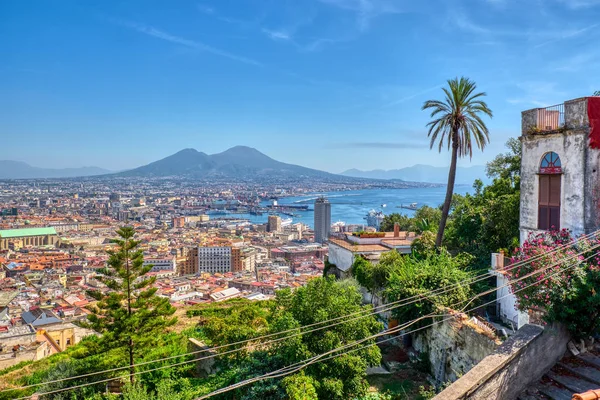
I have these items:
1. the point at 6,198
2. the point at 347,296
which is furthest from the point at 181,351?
the point at 6,198

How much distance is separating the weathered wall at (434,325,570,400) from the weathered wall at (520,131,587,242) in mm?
4490

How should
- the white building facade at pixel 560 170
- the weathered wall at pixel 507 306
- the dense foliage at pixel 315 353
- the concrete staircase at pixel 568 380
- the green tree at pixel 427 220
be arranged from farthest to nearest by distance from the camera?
the green tree at pixel 427 220 → the weathered wall at pixel 507 306 → the white building facade at pixel 560 170 → the dense foliage at pixel 315 353 → the concrete staircase at pixel 568 380

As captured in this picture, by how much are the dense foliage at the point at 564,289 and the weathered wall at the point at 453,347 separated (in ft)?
6.26

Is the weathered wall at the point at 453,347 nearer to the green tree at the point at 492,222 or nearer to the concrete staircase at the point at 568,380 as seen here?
the concrete staircase at the point at 568,380

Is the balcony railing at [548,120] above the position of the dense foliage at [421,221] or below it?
above

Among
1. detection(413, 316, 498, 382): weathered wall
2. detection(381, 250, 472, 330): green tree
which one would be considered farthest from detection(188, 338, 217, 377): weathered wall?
detection(413, 316, 498, 382): weathered wall

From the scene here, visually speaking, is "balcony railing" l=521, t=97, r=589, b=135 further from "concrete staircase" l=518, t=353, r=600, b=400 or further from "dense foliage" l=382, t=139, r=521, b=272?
"concrete staircase" l=518, t=353, r=600, b=400

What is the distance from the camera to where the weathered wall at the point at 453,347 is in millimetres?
7382

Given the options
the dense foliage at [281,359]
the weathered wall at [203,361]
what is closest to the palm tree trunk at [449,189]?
the dense foliage at [281,359]

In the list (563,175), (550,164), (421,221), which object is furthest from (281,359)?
(421,221)

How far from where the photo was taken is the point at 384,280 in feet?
42.8

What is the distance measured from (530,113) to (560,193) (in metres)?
2.20

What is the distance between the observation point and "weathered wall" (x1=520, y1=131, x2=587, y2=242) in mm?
8695

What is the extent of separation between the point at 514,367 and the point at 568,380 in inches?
28.2
